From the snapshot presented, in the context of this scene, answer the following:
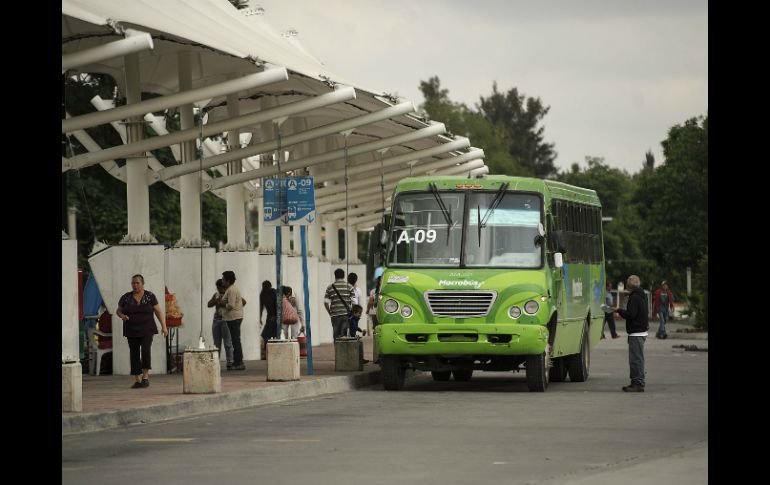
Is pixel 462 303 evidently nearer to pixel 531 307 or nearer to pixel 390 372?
pixel 531 307

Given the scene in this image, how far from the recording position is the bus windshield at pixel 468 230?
27.5 metres

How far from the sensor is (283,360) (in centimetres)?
2723

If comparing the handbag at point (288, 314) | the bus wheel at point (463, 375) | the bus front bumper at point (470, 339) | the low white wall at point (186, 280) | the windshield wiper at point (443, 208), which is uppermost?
the windshield wiper at point (443, 208)

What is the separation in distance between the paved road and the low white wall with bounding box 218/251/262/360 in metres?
9.07

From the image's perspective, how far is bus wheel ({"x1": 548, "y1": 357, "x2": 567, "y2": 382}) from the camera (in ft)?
102

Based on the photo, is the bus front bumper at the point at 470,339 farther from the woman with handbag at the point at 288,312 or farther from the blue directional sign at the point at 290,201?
the woman with handbag at the point at 288,312

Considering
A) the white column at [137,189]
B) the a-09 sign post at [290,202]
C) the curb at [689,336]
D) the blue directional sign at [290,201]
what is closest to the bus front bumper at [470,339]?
the a-09 sign post at [290,202]

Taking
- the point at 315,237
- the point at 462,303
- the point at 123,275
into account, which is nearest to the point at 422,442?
the point at 462,303

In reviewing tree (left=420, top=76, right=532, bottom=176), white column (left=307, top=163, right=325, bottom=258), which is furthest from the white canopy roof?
tree (left=420, top=76, right=532, bottom=176)

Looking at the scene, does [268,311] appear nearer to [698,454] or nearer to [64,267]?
[64,267]

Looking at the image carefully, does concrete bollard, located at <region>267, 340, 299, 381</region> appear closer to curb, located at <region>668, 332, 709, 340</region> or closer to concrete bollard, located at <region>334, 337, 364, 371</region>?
concrete bollard, located at <region>334, 337, 364, 371</region>

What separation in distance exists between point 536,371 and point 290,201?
481 cm

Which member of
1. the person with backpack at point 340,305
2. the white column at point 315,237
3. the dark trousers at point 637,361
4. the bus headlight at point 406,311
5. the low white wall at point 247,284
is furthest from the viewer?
the white column at point 315,237

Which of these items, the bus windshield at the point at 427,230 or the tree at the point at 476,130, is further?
the tree at the point at 476,130
